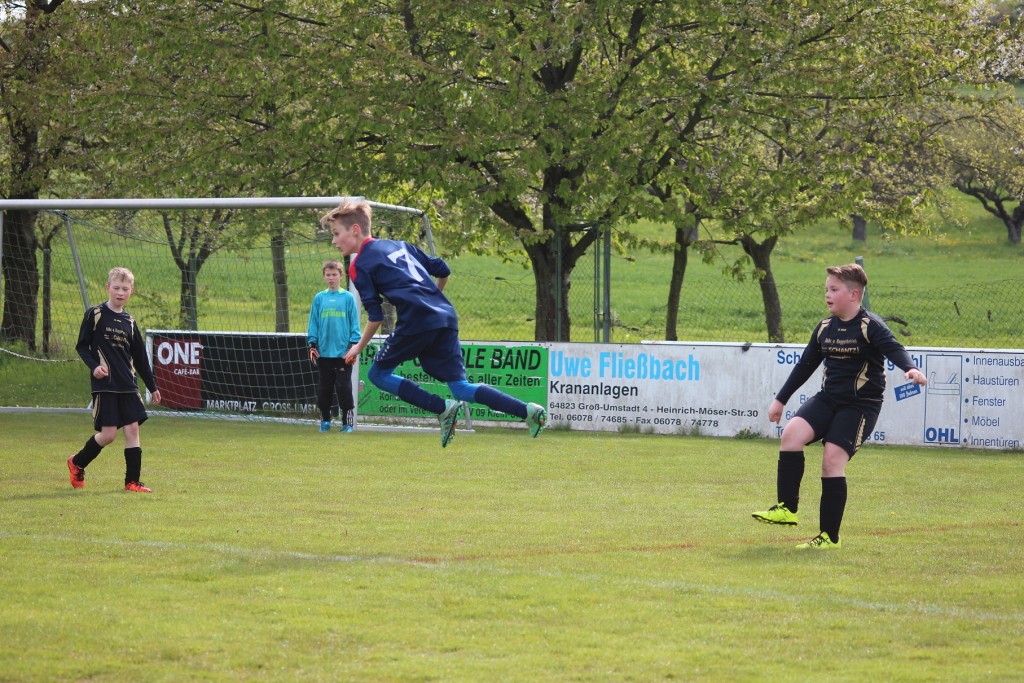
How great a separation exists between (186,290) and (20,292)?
2.98 meters

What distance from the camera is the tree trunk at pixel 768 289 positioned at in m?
23.0

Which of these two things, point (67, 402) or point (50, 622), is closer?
point (50, 622)

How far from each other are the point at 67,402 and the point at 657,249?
33.3 ft

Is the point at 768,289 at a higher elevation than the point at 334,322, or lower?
higher

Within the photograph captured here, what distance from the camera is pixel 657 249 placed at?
21672 mm

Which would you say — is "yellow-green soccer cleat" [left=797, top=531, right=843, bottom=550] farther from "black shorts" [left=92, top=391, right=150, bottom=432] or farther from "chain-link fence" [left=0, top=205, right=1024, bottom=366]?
"chain-link fence" [left=0, top=205, right=1024, bottom=366]

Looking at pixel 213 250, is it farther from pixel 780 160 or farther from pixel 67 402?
pixel 780 160

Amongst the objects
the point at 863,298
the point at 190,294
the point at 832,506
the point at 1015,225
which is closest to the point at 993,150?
the point at 1015,225

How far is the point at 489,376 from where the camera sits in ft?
55.3

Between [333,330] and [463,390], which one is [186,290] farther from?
[463,390]

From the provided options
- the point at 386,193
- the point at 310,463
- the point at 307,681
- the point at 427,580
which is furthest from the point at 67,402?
the point at 307,681

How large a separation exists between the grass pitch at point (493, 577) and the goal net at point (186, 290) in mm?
6081

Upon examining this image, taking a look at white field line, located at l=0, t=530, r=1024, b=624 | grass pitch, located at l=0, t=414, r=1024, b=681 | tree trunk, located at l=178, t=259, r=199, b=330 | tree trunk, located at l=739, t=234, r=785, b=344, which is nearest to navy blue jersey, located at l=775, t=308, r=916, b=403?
grass pitch, located at l=0, t=414, r=1024, b=681

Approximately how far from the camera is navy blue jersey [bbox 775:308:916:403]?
24.9 feet
